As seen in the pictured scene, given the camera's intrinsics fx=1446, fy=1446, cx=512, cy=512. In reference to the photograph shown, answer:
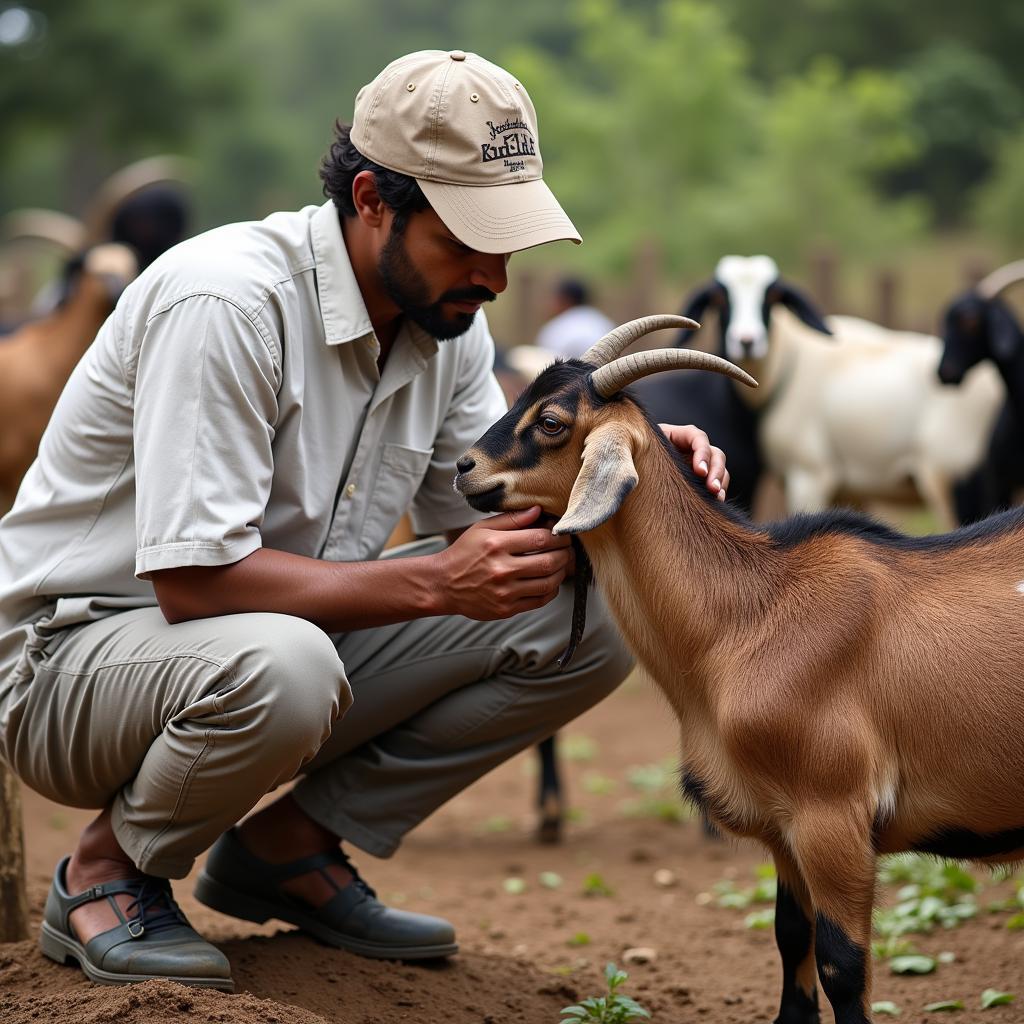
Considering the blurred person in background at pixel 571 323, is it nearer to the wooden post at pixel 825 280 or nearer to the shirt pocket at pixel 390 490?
the wooden post at pixel 825 280

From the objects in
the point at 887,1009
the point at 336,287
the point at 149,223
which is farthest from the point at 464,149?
the point at 149,223

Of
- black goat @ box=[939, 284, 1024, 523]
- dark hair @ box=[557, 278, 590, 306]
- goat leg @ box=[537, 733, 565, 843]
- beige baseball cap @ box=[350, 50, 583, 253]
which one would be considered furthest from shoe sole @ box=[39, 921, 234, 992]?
dark hair @ box=[557, 278, 590, 306]

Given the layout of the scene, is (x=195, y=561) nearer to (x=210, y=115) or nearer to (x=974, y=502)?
(x=974, y=502)

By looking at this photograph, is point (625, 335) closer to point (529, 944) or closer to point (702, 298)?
point (529, 944)

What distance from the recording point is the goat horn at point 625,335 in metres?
3.14

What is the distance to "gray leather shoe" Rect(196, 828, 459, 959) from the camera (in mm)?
3512

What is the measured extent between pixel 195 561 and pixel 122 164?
29022 millimetres

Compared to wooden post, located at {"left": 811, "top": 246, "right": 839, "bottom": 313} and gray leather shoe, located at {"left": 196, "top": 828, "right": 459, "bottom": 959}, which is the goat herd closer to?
gray leather shoe, located at {"left": 196, "top": 828, "right": 459, "bottom": 959}

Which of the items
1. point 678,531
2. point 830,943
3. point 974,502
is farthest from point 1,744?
point 974,502

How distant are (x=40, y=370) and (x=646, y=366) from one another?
190 inches

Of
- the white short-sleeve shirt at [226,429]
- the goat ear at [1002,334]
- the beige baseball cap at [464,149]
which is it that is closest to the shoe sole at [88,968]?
the white short-sleeve shirt at [226,429]

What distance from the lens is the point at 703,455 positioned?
3314 millimetres

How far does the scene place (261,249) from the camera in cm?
321

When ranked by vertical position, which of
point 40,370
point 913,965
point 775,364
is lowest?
point 913,965
